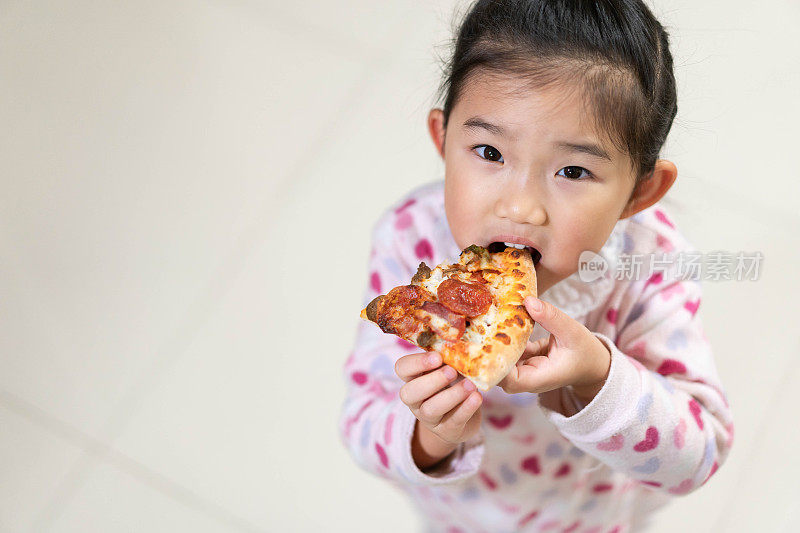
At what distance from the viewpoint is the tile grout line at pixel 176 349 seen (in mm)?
1179

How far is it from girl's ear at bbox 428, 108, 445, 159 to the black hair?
0.09m

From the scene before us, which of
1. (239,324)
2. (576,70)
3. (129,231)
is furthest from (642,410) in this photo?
(129,231)

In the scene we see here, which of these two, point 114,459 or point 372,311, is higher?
point 372,311

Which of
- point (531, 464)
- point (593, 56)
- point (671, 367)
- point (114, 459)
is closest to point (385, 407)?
point (531, 464)

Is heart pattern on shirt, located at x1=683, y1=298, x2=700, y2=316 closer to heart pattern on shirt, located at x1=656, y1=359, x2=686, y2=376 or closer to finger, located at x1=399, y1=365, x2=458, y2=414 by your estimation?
heart pattern on shirt, located at x1=656, y1=359, x2=686, y2=376

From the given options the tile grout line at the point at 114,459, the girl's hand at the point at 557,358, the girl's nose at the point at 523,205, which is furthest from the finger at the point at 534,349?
the tile grout line at the point at 114,459

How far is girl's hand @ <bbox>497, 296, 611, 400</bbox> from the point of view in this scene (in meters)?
0.65

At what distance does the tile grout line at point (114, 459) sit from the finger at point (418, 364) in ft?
1.94

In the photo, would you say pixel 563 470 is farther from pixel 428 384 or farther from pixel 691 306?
pixel 428 384

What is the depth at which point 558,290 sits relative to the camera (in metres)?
0.81

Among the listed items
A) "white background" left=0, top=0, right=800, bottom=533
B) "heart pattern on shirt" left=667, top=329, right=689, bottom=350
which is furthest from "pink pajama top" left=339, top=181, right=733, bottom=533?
"white background" left=0, top=0, right=800, bottom=533

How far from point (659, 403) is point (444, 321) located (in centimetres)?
21

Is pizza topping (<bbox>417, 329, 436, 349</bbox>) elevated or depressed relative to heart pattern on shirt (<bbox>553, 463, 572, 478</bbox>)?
elevated

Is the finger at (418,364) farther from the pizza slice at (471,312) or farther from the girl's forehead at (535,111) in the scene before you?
the girl's forehead at (535,111)
